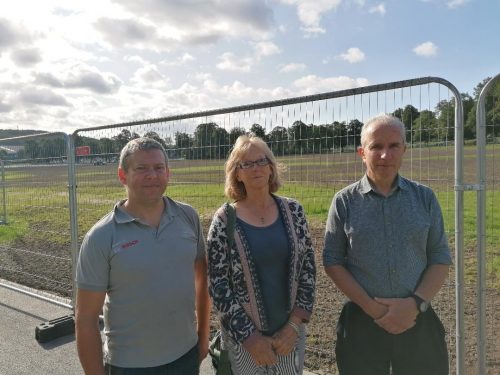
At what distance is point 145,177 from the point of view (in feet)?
7.09

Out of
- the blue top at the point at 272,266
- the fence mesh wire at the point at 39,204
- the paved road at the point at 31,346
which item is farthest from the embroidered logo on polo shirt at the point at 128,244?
the fence mesh wire at the point at 39,204

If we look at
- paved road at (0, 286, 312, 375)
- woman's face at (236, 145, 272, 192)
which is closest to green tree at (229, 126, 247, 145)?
woman's face at (236, 145, 272, 192)

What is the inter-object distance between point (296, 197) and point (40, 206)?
395cm

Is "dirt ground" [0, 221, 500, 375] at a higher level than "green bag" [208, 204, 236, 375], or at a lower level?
lower

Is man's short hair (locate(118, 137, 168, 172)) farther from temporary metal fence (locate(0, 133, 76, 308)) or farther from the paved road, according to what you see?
temporary metal fence (locate(0, 133, 76, 308))

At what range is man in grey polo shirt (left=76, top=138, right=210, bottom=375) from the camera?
80.7 inches

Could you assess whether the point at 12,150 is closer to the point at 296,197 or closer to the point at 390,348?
the point at 296,197

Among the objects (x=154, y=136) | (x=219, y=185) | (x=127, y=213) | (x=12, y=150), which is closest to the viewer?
(x=127, y=213)

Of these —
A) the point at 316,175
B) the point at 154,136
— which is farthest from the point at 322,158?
the point at 154,136

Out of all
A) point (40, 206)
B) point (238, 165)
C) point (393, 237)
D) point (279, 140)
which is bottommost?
point (40, 206)

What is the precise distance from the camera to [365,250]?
2.34m

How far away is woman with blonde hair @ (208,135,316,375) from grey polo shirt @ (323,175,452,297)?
0.27 m

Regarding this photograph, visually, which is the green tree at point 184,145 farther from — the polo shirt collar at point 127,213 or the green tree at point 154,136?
the polo shirt collar at point 127,213

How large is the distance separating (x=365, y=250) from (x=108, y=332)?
139 cm
